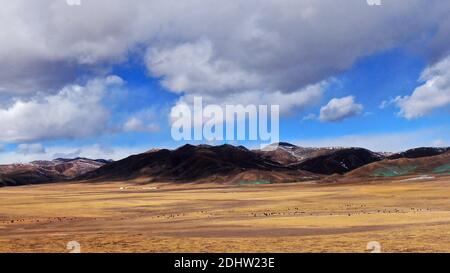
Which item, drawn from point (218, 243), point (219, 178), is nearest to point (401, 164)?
point (219, 178)

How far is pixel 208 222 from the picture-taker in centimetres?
3697

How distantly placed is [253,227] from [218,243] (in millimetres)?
8038

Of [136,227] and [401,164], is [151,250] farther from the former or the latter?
[401,164]
